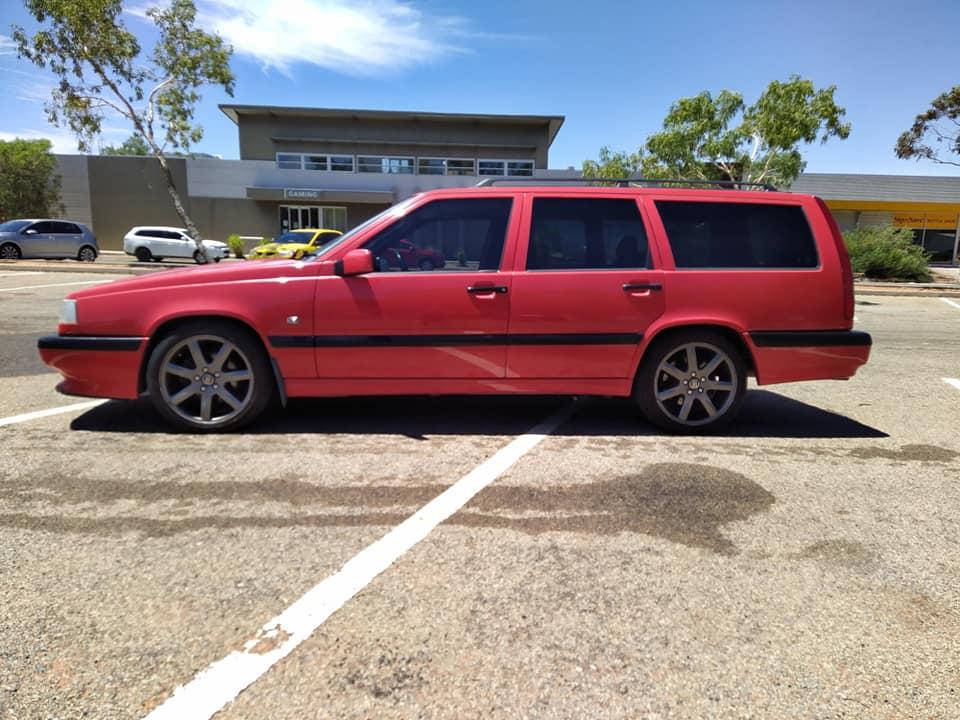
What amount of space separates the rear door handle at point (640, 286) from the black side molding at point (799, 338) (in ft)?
2.49

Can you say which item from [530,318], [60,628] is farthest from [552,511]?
[60,628]

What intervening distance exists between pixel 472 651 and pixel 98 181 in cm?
4449

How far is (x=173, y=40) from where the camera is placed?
2372 centimetres

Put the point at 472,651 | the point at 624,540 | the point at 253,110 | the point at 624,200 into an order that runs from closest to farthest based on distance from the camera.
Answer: the point at 472,651, the point at 624,540, the point at 624,200, the point at 253,110

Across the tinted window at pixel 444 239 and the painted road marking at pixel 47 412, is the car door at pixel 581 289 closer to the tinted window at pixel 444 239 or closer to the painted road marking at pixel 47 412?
the tinted window at pixel 444 239

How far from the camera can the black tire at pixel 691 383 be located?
4.41 meters

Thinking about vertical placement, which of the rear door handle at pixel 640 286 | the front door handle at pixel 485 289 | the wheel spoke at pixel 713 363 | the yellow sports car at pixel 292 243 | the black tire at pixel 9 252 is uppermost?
the yellow sports car at pixel 292 243

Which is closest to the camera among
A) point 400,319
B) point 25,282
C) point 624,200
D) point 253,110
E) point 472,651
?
point 472,651

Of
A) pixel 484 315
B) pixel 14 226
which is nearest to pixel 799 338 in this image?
pixel 484 315

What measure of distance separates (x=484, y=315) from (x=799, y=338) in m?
2.24

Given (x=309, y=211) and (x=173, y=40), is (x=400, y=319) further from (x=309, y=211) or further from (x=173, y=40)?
(x=309, y=211)

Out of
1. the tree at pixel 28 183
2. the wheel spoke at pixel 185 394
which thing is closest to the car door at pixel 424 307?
the wheel spoke at pixel 185 394

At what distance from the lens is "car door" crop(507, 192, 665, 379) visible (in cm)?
426

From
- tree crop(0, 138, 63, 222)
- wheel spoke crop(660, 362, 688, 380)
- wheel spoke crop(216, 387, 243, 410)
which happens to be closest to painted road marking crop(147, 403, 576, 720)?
wheel spoke crop(660, 362, 688, 380)
